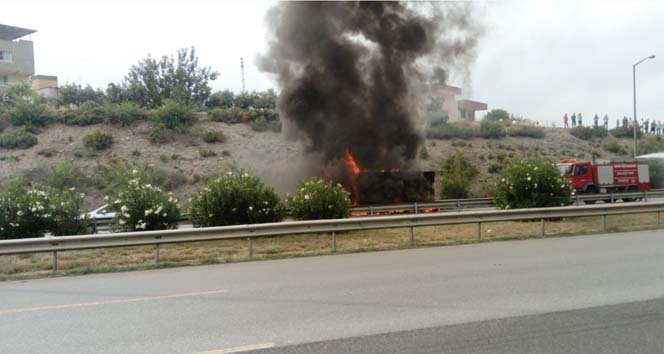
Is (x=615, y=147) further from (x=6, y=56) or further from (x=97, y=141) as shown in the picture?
(x=6, y=56)

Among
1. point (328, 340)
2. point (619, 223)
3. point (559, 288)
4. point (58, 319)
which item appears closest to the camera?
point (328, 340)

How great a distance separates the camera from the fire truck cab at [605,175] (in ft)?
88.9

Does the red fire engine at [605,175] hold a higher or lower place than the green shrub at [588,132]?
lower

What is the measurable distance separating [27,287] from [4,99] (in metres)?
39.6

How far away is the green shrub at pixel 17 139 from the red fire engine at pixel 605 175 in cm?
3084

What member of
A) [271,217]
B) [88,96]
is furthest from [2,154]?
[271,217]

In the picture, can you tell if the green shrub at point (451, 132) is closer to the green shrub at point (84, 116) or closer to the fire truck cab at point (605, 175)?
the fire truck cab at point (605, 175)

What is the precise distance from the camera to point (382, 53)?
24016 millimetres

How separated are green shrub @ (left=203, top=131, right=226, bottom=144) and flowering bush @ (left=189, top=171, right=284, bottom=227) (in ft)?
76.4

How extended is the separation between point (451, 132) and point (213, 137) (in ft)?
66.2

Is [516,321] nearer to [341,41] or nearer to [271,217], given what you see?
[271,217]

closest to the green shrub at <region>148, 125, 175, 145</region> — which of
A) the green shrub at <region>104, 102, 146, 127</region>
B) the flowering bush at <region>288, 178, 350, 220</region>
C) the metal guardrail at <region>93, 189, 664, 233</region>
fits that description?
the green shrub at <region>104, 102, 146, 127</region>

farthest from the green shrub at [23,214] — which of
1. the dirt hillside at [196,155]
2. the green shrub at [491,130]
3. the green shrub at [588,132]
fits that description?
the green shrub at [588,132]

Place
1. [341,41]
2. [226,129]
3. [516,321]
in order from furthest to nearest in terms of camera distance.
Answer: [226,129] < [341,41] < [516,321]
